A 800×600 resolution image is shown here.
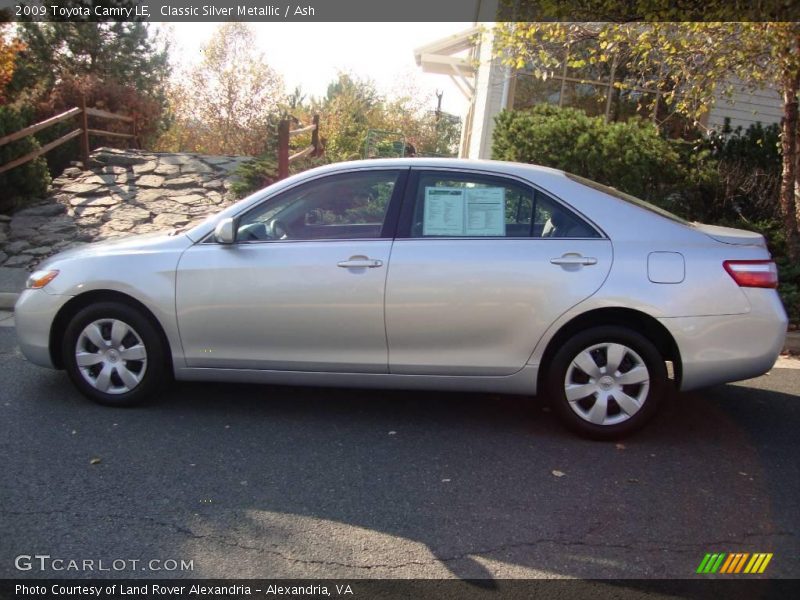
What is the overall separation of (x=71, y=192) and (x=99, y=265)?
8630 millimetres

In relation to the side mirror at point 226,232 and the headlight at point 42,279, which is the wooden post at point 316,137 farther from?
the side mirror at point 226,232

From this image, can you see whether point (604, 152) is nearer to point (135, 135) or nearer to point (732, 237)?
point (732, 237)

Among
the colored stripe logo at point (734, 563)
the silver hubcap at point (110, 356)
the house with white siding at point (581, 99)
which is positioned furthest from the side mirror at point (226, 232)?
the house with white siding at point (581, 99)

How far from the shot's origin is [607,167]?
8969mm

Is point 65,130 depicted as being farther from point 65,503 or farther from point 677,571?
point 677,571

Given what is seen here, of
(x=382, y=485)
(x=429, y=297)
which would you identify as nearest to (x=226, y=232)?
(x=429, y=297)

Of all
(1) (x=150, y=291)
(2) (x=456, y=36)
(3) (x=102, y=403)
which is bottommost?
(3) (x=102, y=403)

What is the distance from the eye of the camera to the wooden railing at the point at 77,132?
35.8ft

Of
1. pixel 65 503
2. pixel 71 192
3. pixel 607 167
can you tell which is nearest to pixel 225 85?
pixel 71 192

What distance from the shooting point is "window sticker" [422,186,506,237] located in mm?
4328

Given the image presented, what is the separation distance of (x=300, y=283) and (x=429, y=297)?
0.77m

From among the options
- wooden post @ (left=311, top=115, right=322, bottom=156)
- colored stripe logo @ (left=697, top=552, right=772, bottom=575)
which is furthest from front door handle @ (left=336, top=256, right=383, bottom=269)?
wooden post @ (left=311, top=115, right=322, bottom=156)

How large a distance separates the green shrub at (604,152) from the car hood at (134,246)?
5.67 metres

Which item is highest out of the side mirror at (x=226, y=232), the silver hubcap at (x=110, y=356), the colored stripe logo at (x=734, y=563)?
the side mirror at (x=226, y=232)
